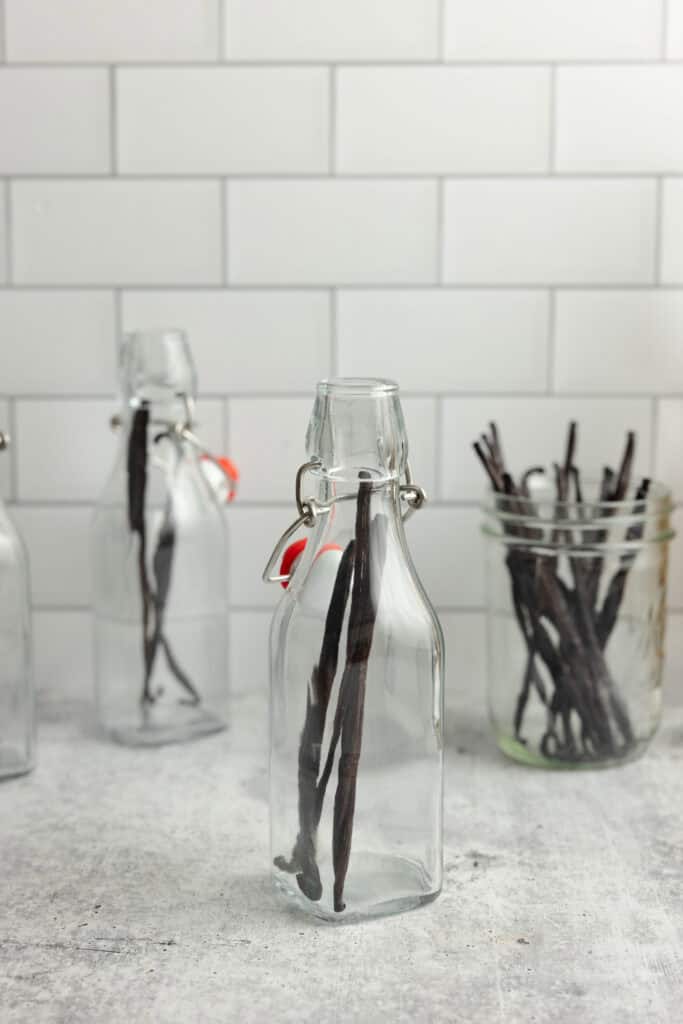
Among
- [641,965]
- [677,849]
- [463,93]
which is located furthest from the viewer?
[463,93]

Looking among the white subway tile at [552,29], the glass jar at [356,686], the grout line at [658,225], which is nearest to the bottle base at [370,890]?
the glass jar at [356,686]

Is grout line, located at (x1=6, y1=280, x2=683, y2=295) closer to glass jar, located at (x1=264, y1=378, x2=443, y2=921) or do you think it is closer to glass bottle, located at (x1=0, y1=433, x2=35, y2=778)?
glass bottle, located at (x1=0, y1=433, x2=35, y2=778)

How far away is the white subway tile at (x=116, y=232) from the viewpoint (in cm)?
121

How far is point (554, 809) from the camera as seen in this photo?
991 millimetres

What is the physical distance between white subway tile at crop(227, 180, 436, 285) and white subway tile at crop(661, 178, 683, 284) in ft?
0.72

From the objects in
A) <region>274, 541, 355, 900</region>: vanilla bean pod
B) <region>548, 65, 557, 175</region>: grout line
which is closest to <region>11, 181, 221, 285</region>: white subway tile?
<region>548, 65, 557, 175</region>: grout line

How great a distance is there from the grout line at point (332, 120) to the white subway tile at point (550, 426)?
0.83 feet

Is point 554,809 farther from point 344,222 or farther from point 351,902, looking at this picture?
point 344,222

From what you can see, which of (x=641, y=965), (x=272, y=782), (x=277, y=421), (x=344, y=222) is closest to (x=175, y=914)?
(x=272, y=782)

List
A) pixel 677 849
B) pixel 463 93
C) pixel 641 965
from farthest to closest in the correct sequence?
pixel 463 93
pixel 677 849
pixel 641 965

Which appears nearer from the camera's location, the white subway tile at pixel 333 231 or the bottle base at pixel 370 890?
the bottle base at pixel 370 890

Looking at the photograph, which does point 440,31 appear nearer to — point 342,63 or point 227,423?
point 342,63

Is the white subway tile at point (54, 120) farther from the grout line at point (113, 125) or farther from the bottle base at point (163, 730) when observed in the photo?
the bottle base at point (163, 730)

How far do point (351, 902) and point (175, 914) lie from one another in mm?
115
